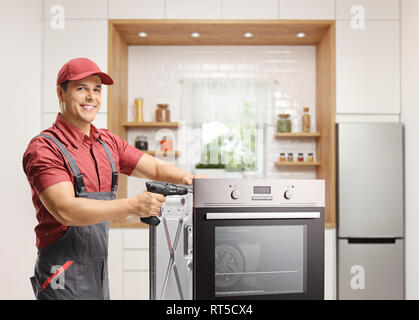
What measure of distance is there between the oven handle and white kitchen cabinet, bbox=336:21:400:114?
5.92 ft

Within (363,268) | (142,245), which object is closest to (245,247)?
(142,245)

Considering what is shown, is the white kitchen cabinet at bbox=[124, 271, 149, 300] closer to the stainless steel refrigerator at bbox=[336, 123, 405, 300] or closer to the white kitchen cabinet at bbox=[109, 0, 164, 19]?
the stainless steel refrigerator at bbox=[336, 123, 405, 300]

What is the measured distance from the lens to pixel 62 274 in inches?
52.0

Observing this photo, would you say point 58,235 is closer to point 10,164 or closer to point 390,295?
point 10,164

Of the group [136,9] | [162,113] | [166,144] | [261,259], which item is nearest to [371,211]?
[261,259]

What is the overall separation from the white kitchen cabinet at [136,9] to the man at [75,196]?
179 centimetres

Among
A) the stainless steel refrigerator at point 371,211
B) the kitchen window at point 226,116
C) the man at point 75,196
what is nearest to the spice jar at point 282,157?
the kitchen window at point 226,116

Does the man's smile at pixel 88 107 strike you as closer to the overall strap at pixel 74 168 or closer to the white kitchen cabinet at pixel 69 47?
the overall strap at pixel 74 168

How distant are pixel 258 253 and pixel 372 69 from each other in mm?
2195

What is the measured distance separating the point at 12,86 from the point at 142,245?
1.46 meters

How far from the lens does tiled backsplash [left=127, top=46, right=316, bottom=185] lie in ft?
11.8

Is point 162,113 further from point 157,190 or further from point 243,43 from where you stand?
point 157,190

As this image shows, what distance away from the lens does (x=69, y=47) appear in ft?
9.86

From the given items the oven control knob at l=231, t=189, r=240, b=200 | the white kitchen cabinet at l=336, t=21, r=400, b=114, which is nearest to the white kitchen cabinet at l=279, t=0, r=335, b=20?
the white kitchen cabinet at l=336, t=21, r=400, b=114
